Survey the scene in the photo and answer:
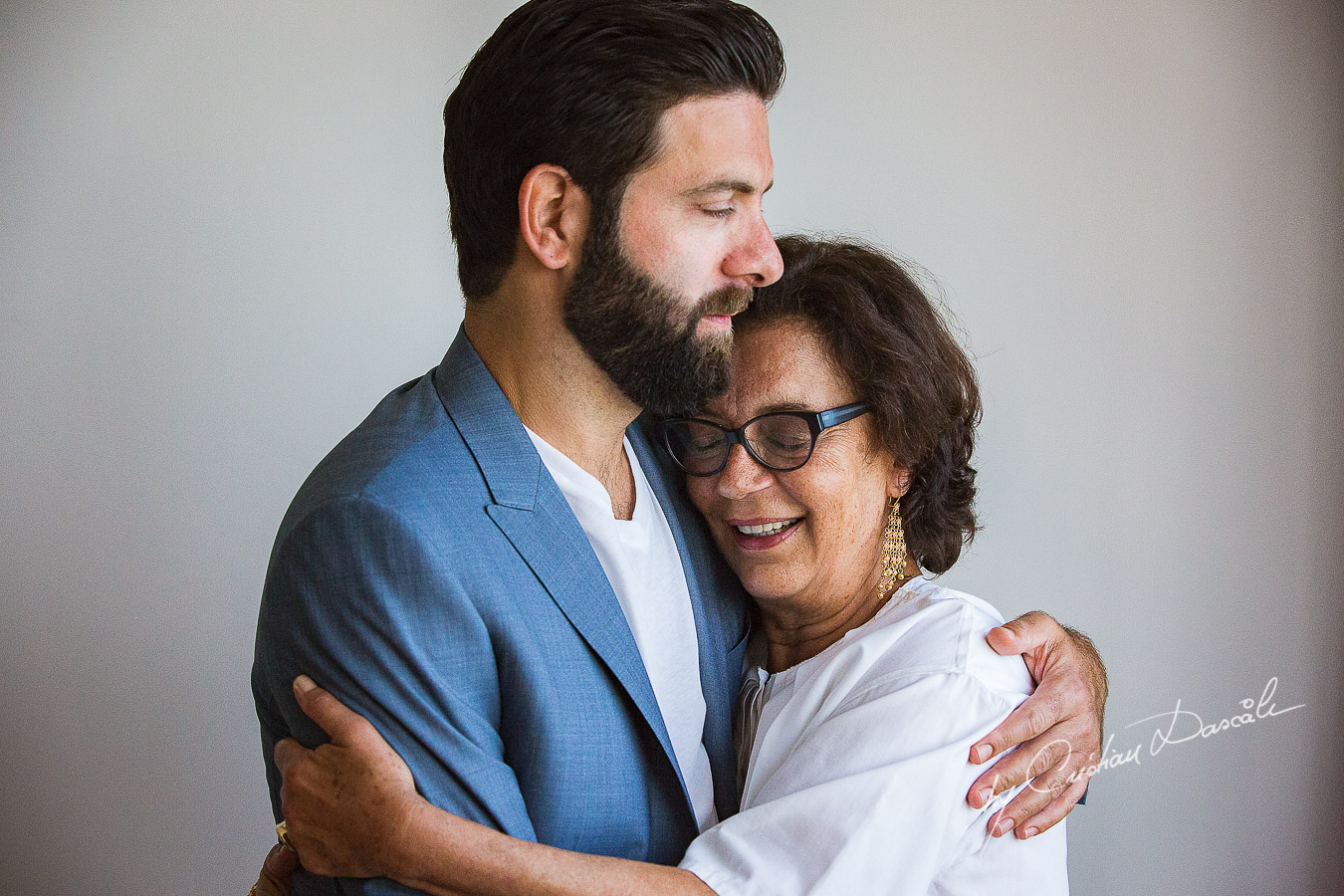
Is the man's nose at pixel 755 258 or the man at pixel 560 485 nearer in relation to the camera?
the man at pixel 560 485

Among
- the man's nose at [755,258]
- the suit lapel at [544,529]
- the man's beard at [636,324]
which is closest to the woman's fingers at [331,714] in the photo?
the suit lapel at [544,529]

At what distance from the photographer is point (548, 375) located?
61.9 inches

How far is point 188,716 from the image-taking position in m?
2.50

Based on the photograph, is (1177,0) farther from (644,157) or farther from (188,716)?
(188,716)

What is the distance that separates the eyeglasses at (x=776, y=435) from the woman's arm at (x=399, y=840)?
700mm

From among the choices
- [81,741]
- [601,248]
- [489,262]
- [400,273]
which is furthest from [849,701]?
[81,741]

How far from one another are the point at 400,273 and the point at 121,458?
83cm

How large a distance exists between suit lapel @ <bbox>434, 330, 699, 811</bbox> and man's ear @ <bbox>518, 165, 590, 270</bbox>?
0.71 feet

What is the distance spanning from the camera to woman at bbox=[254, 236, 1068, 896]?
1.28 metres

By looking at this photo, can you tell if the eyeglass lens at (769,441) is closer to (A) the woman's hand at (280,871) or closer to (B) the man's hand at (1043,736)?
(B) the man's hand at (1043,736)

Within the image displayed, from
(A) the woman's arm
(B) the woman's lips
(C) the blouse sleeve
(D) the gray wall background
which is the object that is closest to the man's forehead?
(B) the woman's lips

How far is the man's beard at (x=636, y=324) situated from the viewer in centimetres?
153

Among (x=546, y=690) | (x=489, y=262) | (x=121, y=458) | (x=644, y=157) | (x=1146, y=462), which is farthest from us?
(x=1146, y=462)

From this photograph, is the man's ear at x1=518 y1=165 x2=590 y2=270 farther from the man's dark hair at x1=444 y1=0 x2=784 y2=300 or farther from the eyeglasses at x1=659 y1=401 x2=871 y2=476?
the eyeglasses at x1=659 y1=401 x2=871 y2=476
